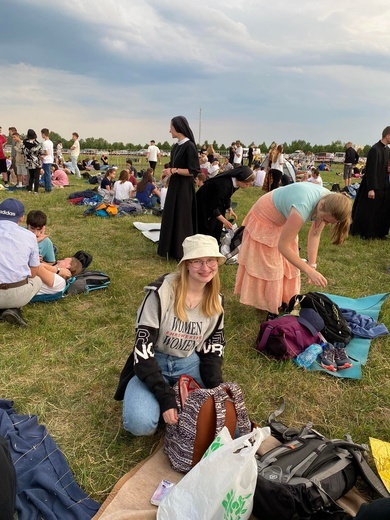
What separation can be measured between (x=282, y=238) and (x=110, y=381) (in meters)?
1.77

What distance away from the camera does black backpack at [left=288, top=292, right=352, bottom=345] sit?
369 centimetres

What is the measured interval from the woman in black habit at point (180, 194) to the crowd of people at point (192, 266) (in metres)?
0.01

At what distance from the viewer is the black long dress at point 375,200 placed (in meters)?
6.91

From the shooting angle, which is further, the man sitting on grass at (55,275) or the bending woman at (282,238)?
the man sitting on grass at (55,275)

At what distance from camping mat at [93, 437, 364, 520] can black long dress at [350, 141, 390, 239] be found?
6.05m

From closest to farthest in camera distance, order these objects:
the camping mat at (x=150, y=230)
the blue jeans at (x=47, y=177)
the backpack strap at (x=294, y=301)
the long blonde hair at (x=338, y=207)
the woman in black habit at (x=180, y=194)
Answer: the long blonde hair at (x=338, y=207), the backpack strap at (x=294, y=301), the woman in black habit at (x=180, y=194), the camping mat at (x=150, y=230), the blue jeans at (x=47, y=177)

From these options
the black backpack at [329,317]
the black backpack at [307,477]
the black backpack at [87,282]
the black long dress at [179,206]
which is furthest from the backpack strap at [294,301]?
the black backpack at [87,282]

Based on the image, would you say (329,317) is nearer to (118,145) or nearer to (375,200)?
(375,200)

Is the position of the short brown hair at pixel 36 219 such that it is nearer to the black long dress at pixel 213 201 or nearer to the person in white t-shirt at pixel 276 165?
the black long dress at pixel 213 201

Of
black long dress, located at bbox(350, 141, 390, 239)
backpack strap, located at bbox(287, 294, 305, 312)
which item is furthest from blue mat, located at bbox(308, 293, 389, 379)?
black long dress, located at bbox(350, 141, 390, 239)

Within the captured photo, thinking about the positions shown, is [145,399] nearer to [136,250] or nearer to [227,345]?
[227,345]

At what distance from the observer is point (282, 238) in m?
3.22

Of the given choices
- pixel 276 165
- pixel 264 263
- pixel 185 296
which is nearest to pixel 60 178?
pixel 276 165

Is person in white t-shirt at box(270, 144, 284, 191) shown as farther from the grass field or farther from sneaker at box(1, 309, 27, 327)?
sneaker at box(1, 309, 27, 327)
